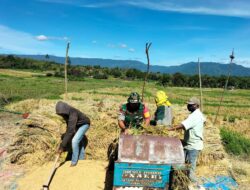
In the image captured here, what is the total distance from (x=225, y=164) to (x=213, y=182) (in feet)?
3.14

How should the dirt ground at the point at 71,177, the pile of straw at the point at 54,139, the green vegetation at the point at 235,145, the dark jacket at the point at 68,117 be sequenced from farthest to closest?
the green vegetation at the point at 235,145 → the pile of straw at the point at 54,139 → the dark jacket at the point at 68,117 → the dirt ground at the point at 71,177

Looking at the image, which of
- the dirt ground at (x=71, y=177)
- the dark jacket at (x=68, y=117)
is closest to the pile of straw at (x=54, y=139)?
the dirt ground at (x=71, y=177)

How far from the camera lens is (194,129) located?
5.19 meters

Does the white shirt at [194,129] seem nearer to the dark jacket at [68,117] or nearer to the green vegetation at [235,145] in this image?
the dark jacket at [68,117]

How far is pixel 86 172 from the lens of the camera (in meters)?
5.96

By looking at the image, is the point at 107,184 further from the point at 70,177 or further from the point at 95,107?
the point at 95,107

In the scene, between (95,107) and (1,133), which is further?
(1,133)

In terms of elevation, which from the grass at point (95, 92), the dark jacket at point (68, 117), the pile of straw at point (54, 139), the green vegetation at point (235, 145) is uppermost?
the dark jacket at point (68, 117)

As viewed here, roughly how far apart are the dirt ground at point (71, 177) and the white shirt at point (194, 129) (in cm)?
186

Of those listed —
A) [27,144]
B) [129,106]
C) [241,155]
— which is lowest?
[241,155]

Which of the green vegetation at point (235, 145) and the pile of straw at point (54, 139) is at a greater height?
the pile of straw at point (54, 139)

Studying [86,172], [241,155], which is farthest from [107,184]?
[241,155]

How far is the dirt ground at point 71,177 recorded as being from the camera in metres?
5.55

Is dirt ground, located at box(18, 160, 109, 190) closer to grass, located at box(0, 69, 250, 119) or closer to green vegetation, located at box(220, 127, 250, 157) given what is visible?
green vegetation, located at box(220, 127, 250, 157)
